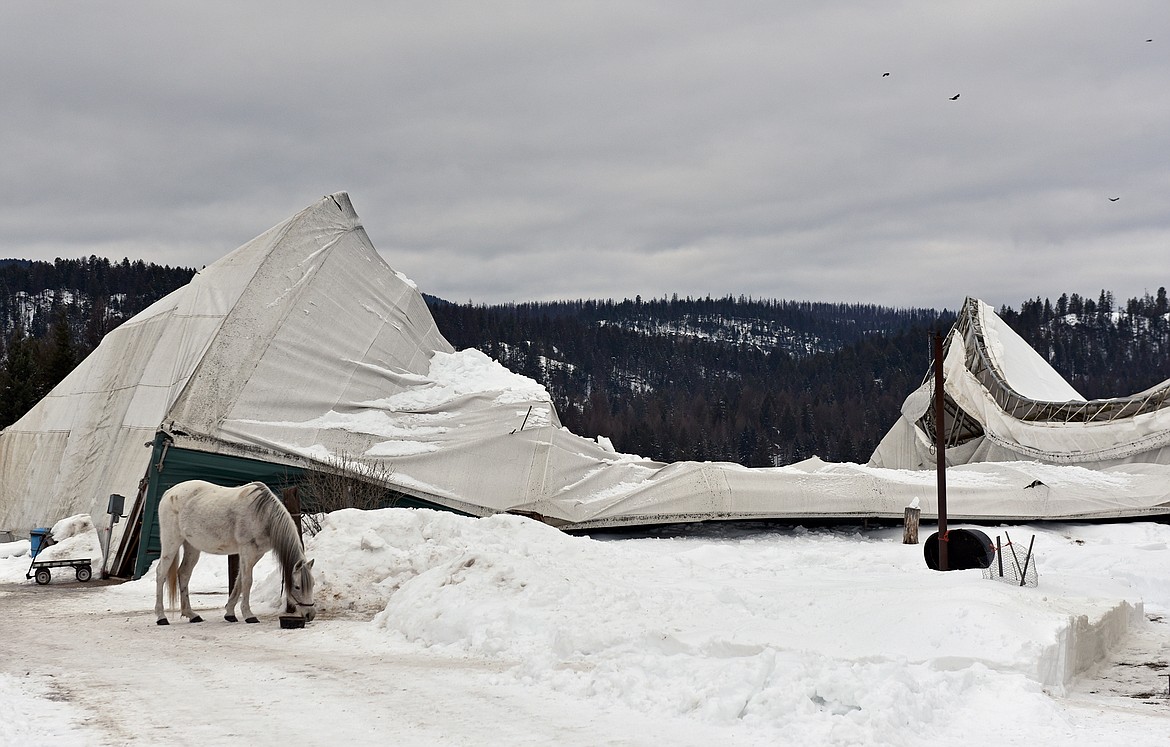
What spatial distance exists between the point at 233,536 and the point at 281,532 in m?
0.77

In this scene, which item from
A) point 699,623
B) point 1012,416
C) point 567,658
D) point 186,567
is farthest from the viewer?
point 1012,416

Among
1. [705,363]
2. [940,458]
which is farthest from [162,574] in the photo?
[705,363]

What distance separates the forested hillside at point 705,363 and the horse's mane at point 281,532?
70.2 metres

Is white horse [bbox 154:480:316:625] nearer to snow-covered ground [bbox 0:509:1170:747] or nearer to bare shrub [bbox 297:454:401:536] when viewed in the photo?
snow-covered ground [bbox 0:509:1170:747]

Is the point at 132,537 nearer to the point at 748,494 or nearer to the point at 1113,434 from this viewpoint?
the point at 748,494

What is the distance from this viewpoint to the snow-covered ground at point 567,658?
7.13 metres

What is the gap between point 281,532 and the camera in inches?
475

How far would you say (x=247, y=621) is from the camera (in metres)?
12.3

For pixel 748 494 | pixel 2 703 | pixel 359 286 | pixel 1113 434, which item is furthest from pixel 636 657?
pixel 1113 434

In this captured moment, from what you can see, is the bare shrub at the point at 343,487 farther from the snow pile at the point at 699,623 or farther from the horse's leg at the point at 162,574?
the horse's leg at the point at 162,574

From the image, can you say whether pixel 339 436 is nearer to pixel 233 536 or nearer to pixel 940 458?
pixel 233 536

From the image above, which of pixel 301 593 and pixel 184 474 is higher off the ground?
pixel 184 474

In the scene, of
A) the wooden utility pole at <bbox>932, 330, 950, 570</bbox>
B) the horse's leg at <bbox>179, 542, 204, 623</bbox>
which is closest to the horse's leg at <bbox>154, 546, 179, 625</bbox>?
the horse's leg at <bbox>179, 542, 204, 623</bbox>

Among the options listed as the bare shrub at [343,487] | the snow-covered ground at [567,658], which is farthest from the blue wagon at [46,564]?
the bare shrub at [343,487]
